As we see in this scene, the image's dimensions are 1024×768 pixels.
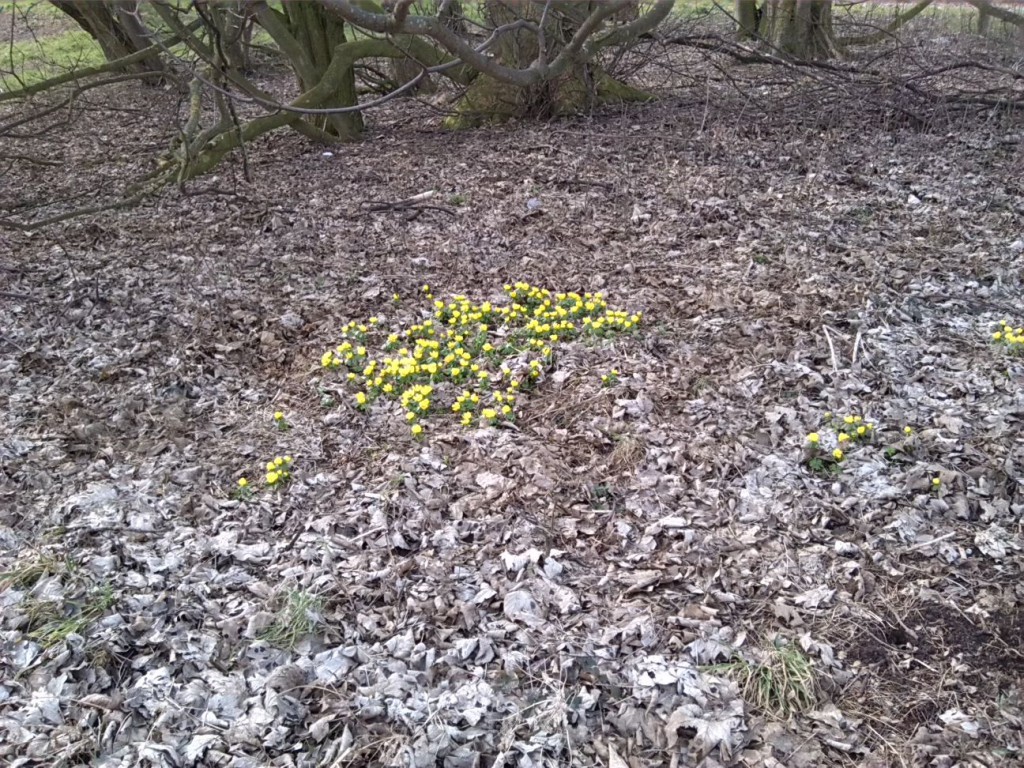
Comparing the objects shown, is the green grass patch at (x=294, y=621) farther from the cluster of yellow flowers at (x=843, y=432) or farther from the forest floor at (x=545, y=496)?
the cluster of yellow flowers at (x=843, y=432)

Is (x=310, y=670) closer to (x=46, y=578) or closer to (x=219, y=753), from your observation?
(x=219, y=753)

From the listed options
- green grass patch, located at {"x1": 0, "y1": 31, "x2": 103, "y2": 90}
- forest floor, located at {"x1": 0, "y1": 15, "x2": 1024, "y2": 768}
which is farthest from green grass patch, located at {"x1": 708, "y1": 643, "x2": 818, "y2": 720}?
green grass patch, located at {"x1": 0, "y1": 31, "x2": 103, "y2": 90}

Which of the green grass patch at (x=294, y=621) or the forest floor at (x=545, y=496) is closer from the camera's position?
the forest floor at (x=545, y=496)

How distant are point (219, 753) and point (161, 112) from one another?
10.3m

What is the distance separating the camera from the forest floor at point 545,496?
2.74 m

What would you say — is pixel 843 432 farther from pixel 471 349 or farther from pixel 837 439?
pixel 471 349

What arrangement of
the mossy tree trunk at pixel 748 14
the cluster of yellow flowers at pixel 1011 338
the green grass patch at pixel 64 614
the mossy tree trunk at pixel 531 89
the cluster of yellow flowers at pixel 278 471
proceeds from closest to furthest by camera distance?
the green grass patch at pixel 64 614
the cluster of yellow flowers at pixel 278 471
the cluster of yellow flowers at pixel 1011 338
the mossy tree trunk at pixel 531 89
the mossy tree trunk at pixel 748 14

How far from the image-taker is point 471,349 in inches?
199

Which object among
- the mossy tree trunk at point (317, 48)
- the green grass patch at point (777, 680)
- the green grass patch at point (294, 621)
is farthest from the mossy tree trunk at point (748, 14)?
the green grass patch at point (294, 621)

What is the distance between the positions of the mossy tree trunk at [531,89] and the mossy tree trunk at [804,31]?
3317 mm

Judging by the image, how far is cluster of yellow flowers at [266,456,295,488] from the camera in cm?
394

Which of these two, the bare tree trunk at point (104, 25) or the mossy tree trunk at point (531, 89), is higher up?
the bare tree trunk at point (104, 25)

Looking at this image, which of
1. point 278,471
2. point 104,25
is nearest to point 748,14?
point 104,25

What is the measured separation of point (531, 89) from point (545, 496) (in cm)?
684
